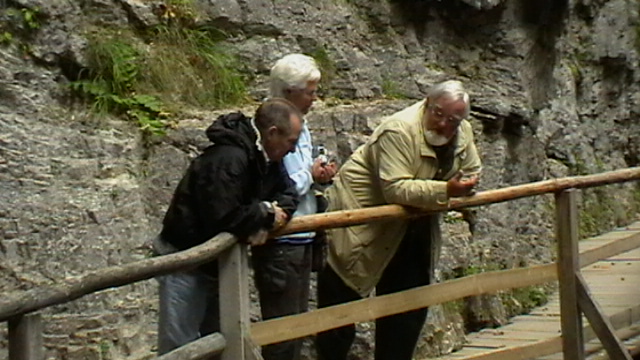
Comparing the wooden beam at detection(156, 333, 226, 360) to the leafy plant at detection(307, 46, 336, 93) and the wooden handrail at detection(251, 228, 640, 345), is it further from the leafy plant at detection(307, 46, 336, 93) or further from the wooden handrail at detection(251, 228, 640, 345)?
the leafy plant at detection(307, 46, 336, 93)

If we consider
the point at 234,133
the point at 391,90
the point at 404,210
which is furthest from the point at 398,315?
the point at 391,90

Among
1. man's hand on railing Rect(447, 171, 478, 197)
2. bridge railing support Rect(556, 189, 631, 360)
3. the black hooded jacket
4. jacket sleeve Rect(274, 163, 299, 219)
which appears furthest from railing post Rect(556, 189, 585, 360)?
the black hooded jacket

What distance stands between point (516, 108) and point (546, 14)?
126cm

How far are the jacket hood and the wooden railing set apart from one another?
38 centimetres

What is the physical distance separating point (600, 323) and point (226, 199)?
2.83 meters

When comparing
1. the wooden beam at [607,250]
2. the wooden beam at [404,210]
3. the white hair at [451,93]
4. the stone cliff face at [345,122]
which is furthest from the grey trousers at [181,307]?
the wooden beam at [607,250]

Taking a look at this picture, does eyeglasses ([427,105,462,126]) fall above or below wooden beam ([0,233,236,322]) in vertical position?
above

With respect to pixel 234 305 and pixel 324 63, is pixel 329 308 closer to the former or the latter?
pixel 234 305

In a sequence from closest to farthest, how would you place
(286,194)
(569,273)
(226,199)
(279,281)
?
(226,199), (286,194), (279,281), (569,273)

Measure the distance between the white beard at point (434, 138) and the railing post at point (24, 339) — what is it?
2.57 metres

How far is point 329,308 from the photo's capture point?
5.12 meters

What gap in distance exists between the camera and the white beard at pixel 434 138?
5.43 metres

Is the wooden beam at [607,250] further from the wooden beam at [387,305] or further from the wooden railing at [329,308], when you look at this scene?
the wooden beam at [387,305]

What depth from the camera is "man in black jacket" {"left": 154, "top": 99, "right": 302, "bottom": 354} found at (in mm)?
4422
